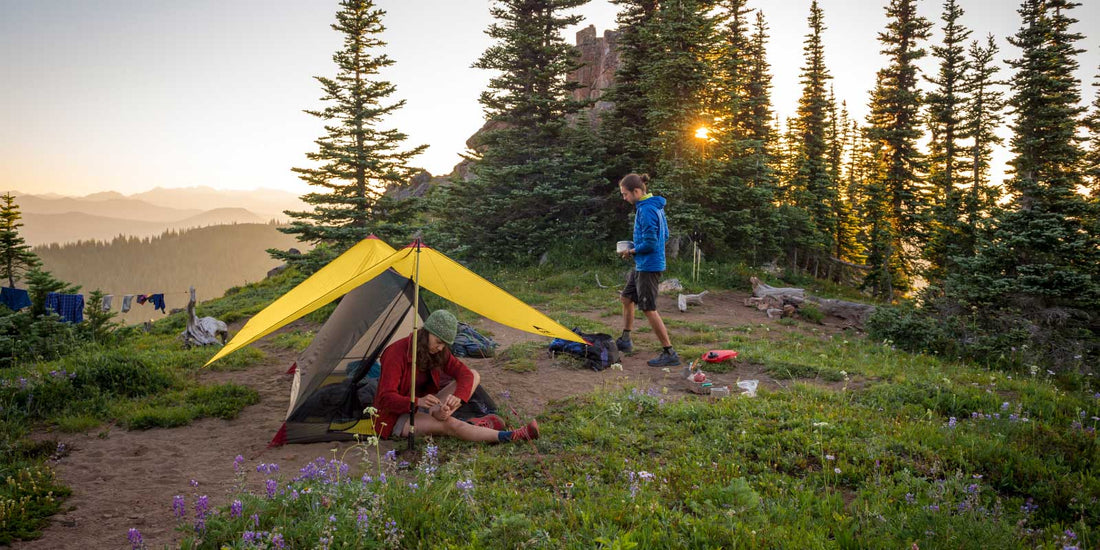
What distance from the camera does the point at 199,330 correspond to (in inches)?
418

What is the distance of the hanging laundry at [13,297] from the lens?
37.4 ft

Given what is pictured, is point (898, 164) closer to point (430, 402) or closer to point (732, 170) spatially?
point (732, 170)

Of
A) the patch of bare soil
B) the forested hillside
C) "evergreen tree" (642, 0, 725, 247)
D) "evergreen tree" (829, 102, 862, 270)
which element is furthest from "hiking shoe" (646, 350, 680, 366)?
the forested hillside

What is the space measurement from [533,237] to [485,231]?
179cm

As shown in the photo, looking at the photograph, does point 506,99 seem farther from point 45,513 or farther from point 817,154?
point 817,154

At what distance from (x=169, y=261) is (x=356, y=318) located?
117871mm

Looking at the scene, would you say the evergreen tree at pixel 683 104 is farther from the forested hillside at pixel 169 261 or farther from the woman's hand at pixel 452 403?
the forested hillside at pixel 169 261

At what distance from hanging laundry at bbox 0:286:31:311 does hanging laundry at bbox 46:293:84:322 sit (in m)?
0.86

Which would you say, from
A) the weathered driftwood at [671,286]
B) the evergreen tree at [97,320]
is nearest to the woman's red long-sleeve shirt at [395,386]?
the evergreen tree at [97,320]

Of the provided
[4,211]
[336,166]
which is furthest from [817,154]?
[4,211]

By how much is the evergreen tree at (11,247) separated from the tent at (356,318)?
1152 centimetres

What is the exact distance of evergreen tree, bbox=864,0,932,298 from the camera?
2059cm

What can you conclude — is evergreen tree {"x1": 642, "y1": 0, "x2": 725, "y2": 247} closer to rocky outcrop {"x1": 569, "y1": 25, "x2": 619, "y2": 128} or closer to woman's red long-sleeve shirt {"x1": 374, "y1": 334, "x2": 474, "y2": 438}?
woman's red long-sleeve shirt {"x1": 374, "y1": 334, "x2": 474, "y2": 438}

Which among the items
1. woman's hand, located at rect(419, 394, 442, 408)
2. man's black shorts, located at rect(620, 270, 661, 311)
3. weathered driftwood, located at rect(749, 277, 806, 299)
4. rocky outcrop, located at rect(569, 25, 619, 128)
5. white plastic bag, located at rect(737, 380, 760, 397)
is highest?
rocky outcrop, located at rect(569, 25, 619, 128)
